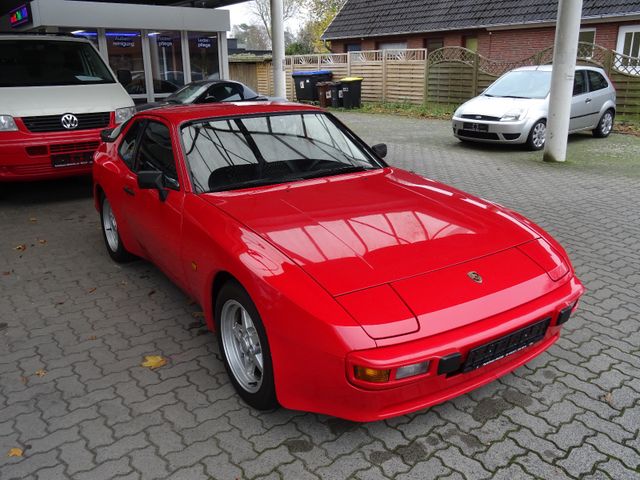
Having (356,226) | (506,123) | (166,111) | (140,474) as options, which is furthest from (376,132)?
(140,474)

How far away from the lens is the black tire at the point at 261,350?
9.05ft

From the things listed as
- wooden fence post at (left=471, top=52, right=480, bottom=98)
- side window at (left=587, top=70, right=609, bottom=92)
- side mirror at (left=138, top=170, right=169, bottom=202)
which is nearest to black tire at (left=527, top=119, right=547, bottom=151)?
side window at (left=587, top=70, right=609, bottom=92)

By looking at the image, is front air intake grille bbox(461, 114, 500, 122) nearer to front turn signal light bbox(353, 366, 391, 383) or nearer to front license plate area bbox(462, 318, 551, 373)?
front license plate area bbox(462, 318, 551, 373)

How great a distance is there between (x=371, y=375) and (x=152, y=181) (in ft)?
6.95

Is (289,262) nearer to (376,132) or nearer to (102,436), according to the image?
(102,436)

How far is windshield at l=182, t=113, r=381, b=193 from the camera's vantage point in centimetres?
372

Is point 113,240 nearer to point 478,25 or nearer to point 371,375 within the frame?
point 371,375

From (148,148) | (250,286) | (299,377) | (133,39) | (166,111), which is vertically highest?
(133,39)

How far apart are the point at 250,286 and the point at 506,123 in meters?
9.47

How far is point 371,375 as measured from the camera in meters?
2.37

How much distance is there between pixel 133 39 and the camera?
A: 13.6 m

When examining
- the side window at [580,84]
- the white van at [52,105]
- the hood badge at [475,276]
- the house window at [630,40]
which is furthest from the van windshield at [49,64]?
the house window at [630,40]

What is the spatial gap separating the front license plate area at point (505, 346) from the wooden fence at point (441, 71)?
14.7m

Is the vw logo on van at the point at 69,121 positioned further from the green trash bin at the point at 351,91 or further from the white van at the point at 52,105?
the green trash bin at the point at 351,91
